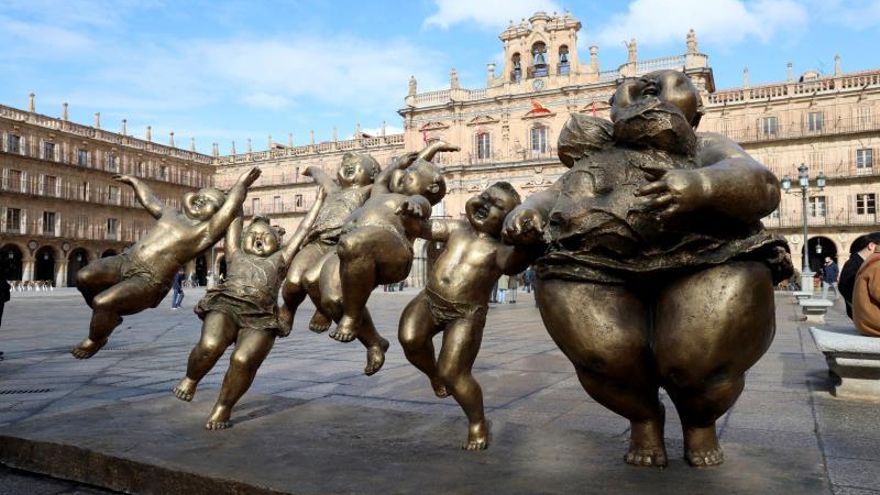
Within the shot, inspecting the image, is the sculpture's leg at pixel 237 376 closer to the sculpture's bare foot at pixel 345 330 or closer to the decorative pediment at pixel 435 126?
the sculpture's bare foot at pixel 345 330

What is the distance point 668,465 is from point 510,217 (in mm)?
1139

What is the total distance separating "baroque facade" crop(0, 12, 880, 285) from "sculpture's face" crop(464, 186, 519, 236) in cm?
2961

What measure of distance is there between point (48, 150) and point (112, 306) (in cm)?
4264

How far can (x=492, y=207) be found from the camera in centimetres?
301

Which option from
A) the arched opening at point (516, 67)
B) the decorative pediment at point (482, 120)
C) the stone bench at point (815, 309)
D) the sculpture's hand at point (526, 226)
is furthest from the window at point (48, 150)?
the sculpture's hand at point (526, 226)

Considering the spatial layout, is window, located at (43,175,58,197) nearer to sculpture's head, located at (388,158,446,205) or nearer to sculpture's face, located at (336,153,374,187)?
sculpture's face, located at (336,153,374,187)

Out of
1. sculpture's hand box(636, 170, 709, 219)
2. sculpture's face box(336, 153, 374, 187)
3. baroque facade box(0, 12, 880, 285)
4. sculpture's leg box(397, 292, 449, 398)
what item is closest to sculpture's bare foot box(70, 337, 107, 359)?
sculpture's face box(336, 153, 374, 187)

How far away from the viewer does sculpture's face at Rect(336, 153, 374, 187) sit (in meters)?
3.95

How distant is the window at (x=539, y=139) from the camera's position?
38.4 metres

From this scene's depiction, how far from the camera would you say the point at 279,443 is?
3055 millimetres

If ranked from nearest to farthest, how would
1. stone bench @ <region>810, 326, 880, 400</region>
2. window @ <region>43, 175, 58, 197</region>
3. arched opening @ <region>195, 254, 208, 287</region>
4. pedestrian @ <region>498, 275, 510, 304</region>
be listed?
stone bench @ <region>810, 326, 880, 400</region> < pedestrian @ <region>498, 275, 510, 304</region> < window @ <region>43, 175, 58, 197</region> < arched opening @ <region>195, 254, 208, 287</region>

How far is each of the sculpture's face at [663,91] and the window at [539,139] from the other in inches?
1435


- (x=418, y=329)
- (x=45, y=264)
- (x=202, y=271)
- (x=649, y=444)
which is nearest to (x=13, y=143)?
(x=45, y=264)

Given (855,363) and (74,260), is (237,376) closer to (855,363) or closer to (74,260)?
(855,363)
